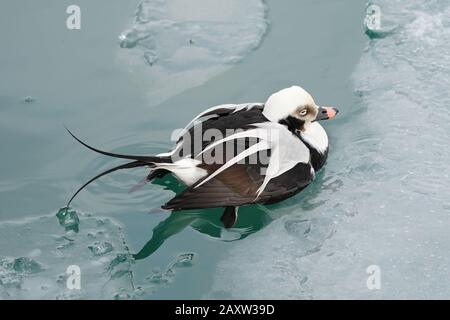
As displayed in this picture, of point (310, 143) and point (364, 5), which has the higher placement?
point (364, 5)

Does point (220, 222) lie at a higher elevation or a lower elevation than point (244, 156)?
lower

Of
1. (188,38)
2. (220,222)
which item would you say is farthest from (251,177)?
(188,38)

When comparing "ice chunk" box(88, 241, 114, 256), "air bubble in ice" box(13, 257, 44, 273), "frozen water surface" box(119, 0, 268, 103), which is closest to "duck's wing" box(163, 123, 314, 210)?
"ice chunk" box(88, 241, 114, 256)

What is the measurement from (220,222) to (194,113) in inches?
32.8

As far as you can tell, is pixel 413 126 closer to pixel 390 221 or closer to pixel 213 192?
pixel 390 221

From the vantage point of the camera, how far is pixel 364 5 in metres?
5.21

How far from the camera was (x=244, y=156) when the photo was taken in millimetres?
3744

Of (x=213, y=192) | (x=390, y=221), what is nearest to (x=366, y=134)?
(x=390, y=221)

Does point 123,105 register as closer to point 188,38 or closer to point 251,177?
point 188,38

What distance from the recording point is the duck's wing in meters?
3.74

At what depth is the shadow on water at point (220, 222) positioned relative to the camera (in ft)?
12.6

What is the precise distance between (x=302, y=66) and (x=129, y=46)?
1.02m

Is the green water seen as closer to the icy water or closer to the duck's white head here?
the icy water
